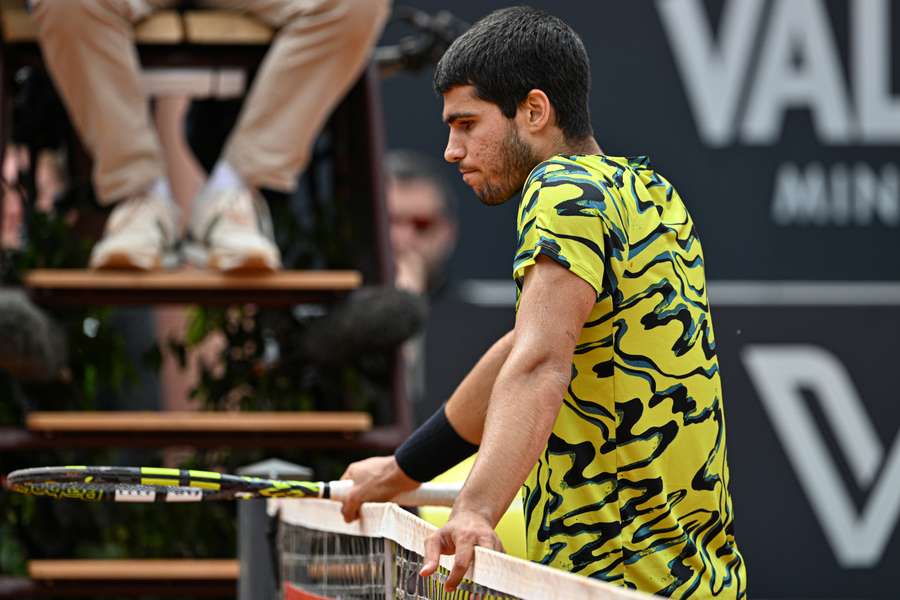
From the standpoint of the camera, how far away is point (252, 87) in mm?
5008

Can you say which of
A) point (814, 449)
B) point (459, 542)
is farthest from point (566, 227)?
point (814, 449)

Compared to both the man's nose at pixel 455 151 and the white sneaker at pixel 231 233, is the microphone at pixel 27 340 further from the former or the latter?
the man's nose at pixel 455 151

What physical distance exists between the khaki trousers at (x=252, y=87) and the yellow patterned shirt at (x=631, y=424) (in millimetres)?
2813

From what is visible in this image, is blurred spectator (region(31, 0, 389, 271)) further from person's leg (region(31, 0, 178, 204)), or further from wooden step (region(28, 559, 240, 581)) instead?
wooden step (region(28, 559, 240, 581))

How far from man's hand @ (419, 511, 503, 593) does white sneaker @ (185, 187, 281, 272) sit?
273 cm

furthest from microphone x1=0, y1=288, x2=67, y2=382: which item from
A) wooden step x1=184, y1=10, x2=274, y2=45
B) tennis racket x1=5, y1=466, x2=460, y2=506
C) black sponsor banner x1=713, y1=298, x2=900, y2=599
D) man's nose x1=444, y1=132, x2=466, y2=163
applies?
black sponsor banner x1=713, y1=298, x2=900, y2=599

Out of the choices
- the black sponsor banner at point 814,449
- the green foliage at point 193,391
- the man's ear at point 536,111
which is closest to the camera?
the man's ear at point 536,111

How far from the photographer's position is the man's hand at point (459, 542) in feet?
6.38

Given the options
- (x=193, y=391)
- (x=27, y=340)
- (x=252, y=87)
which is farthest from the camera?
(x=193, y=391)

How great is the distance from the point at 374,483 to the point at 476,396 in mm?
228

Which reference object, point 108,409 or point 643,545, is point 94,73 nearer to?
point 108,409

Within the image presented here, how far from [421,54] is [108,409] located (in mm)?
1610

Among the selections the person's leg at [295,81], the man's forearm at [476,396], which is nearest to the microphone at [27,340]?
the person's leg at [295,81]

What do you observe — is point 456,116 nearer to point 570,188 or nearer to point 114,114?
point 570,188
